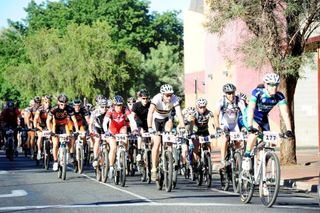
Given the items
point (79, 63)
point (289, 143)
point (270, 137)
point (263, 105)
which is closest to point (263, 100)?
point (263, 105)

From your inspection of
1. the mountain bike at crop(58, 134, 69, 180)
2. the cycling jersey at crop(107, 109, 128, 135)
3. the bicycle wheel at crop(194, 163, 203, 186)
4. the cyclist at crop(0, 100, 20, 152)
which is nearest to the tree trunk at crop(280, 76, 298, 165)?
the bicycle wheel at crop(194, 163, 203, 186)

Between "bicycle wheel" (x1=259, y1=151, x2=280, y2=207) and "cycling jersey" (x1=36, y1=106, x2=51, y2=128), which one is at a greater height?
"cycling jersey" (x1=36, y1=106, x2=51, y2=128)

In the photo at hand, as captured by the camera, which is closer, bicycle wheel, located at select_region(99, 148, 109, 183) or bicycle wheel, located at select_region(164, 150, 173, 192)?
bicycle wheel, located at select_region(164, 150, 173, 192)

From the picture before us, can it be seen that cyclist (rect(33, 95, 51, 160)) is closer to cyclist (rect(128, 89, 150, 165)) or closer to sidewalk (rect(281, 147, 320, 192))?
cyclist (rect(128, 89, 150, 165))

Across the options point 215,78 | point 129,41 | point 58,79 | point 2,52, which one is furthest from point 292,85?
point 2,52

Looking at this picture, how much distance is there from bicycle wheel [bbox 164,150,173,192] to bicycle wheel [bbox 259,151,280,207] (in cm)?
268

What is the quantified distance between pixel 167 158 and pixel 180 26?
247 feet

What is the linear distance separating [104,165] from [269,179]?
5989mm

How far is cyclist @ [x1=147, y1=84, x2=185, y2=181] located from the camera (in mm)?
15117

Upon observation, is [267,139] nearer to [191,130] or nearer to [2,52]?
[191,130]

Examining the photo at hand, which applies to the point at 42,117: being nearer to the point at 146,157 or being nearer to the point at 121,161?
the point at 146,157

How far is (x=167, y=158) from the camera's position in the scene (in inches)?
578

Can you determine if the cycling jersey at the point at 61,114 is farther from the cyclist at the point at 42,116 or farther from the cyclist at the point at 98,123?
the cyclist at the point at 42,116

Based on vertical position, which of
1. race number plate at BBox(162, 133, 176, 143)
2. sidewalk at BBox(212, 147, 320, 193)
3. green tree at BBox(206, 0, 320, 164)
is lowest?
sidewalk at BBox(212, 147, 320, 193)
